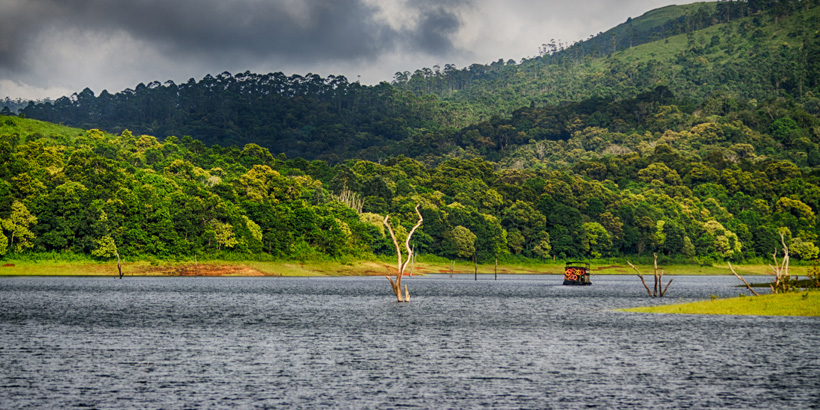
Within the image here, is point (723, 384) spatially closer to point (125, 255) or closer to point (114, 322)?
point (114, 322)

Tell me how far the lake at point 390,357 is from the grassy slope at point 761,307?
120 cm

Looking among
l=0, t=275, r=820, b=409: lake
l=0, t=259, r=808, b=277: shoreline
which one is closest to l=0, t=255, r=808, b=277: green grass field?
l=0, t=259, r=808, b=277: shoreline

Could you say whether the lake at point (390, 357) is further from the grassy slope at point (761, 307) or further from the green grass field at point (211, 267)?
the green grass field at point (211, 267)

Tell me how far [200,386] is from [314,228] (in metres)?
131

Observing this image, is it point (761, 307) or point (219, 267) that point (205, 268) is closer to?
point (219, 267)

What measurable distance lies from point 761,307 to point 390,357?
43.8 meters

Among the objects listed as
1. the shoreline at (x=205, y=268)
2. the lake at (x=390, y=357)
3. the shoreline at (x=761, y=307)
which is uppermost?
the shoreline at (x=205, y=268)

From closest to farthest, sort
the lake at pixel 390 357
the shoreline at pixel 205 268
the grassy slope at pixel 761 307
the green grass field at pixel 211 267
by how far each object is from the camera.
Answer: the lake at pixel 390 357 < the grassy slope at pixel 761 307 < the green grass field at pixel 211 267 < the shoreline at pixel 205 268

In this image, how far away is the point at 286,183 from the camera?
Result: 181 m

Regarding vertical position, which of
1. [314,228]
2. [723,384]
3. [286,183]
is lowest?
[723,384]

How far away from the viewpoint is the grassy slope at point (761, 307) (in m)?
69.7

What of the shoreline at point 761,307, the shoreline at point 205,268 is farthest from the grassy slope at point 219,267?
the shoreline at point 761,307

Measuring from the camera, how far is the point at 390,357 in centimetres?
Answer: 4562

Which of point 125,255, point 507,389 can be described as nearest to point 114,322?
point 507,389
